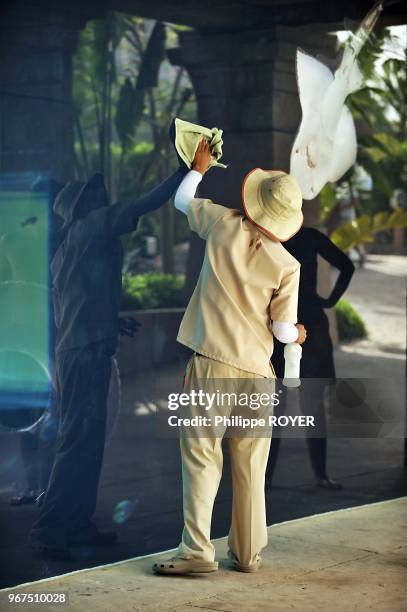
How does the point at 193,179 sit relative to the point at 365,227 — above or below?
above

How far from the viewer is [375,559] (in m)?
6.07

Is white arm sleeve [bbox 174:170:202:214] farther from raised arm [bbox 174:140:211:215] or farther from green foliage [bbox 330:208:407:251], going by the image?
green foliage [bbox 330:208:407:251]

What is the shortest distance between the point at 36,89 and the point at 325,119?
78.4 inches

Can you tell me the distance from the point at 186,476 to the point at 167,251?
1.03m

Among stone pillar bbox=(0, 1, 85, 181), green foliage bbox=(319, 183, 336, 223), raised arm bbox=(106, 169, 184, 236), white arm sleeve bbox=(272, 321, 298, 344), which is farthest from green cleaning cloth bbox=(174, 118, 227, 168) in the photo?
green foliage bbox=(319, 183, 336, 223)

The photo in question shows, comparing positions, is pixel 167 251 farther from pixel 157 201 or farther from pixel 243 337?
pixel 243 337

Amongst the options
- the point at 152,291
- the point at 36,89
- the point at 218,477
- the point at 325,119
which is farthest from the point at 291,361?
the point at 325,119

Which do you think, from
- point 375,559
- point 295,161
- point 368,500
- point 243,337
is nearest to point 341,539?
point 375,559

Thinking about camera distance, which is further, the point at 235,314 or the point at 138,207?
the point at 138,207

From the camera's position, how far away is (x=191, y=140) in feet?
19.0

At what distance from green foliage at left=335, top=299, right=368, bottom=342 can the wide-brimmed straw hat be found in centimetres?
155

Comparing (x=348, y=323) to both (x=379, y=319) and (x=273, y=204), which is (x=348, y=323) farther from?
(x=273, y=204)

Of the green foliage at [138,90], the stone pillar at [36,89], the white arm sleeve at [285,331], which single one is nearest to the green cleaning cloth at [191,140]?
the green foliage at [138,90]

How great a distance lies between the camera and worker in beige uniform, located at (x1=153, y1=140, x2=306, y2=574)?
5.55 m
